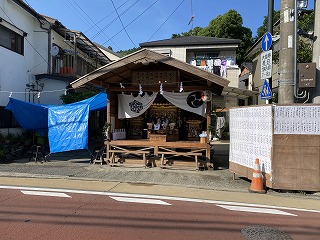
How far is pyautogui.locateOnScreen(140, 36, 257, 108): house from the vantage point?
23188 mm

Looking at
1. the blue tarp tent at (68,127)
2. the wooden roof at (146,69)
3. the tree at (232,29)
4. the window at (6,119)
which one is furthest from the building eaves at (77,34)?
the tree at (232,29)

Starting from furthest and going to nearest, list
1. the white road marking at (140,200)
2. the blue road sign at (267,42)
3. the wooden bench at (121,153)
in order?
1. the wooden bench at (121,153)
2. the blue road sign at (267,42)
3. the white road marking at (140,200)

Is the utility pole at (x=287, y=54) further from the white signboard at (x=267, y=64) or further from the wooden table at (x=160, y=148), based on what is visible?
the wooden table at (x=160, y=148)

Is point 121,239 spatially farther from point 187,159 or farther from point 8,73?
point 8,73

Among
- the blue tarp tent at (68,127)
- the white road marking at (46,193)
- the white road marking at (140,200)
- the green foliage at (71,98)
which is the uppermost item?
the green foliage at (71,98)

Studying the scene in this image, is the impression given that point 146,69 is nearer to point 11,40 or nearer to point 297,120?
point 297,120

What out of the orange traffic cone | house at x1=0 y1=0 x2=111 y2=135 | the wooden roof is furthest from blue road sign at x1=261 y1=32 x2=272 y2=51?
house at x1=0 y1=0 x2=111 y2=135

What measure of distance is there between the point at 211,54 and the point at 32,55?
557 inches

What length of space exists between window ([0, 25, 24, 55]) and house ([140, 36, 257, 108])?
10.6 m

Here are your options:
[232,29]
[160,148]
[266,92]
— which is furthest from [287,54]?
[232,29]

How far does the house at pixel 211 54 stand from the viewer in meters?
23.2

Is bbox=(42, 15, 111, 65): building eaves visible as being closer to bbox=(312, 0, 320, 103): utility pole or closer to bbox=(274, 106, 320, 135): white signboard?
bbox=(312, 0, 320, 103): utility pole

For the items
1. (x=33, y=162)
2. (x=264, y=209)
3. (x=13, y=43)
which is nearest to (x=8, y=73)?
(x=13, y=43)

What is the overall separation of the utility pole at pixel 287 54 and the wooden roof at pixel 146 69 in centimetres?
281
